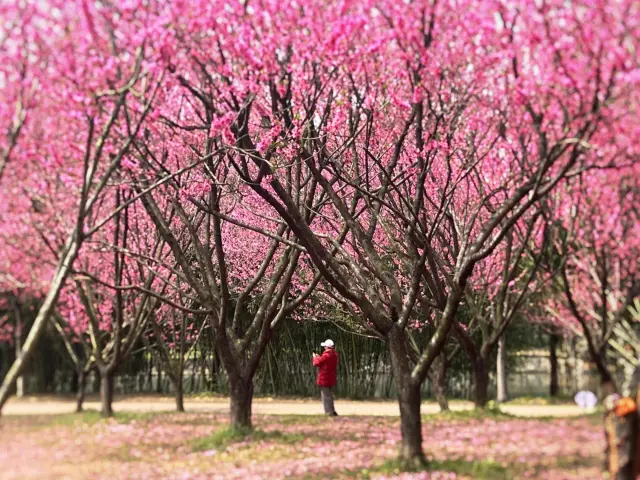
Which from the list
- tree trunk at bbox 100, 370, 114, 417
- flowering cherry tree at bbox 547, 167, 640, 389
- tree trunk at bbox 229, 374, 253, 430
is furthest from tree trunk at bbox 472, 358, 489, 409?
tree trunk at bbox 100, 370, 114, 417

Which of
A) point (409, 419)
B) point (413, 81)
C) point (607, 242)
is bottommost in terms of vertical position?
point (409, 419)

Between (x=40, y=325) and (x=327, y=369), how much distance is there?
815 cm

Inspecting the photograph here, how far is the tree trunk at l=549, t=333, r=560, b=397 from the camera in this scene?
1348cm

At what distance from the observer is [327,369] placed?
14.5m

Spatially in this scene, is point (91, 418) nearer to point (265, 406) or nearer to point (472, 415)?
point (472, 415)

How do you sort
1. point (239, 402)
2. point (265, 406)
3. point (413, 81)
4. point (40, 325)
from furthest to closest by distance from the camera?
point (265, 406), point (239, 402), point (413, 81), point (40, 325)

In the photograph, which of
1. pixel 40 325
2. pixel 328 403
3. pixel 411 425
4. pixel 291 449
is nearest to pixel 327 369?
pixel 328 403

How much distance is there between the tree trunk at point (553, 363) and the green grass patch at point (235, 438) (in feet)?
14.7

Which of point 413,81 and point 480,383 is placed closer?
point 413,81

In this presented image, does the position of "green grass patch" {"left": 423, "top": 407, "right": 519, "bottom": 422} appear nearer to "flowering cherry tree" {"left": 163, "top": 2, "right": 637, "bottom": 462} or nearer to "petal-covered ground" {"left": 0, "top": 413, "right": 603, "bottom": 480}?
"petal-covered ground" {"left": 0, "top": 413, "right": 603, "bottom": 480}

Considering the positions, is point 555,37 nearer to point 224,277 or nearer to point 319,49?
point 319,49

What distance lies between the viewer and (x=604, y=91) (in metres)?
7.13

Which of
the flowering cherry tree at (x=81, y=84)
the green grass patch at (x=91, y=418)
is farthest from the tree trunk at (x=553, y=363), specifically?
the flowering cherry tree at (x=81, y=84)

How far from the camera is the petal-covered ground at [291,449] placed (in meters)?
7.86
